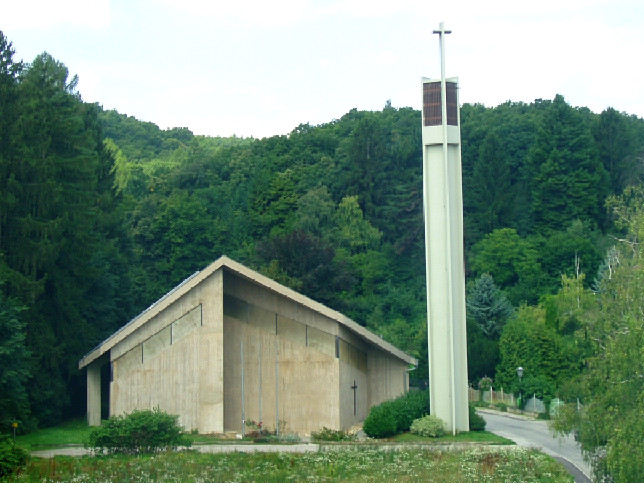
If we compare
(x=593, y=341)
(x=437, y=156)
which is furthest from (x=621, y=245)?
(x=437, y=156)

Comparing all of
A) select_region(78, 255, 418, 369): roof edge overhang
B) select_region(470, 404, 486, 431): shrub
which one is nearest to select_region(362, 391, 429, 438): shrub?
select_region(470, 404, 486, 431): shrub

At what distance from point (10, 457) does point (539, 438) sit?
2081cm

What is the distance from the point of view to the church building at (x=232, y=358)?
3766 centimetres

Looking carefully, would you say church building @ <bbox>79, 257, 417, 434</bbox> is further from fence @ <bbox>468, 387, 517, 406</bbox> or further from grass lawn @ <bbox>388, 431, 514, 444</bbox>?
fence @ <bbox>468, 387, 517, 406</bbox>

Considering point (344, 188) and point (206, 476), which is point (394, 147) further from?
point (206, 476)

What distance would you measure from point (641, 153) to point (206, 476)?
243 ft

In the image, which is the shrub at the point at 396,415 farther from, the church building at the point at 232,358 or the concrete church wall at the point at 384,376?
the concrete church wall at the point at 384,376

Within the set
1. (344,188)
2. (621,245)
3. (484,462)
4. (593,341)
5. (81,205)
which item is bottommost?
(484,462)

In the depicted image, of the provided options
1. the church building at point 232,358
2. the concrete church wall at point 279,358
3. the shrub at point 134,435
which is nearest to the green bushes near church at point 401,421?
the church building at point 232,358

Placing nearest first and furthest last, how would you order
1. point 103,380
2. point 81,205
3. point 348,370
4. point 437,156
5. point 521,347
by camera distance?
point 437,156
point 348,370
point 81,205
point 103,380
point 521,347

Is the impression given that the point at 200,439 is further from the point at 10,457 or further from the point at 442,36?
the point at 442,36

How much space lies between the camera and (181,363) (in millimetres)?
37938

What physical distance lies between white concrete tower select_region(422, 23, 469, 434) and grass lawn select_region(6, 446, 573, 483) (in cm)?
629

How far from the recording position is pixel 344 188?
90.4 meters
